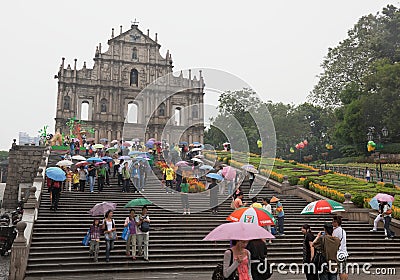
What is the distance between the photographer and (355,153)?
132ft

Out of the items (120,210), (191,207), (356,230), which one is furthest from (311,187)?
(120,210)

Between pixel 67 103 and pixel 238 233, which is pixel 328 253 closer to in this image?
pixel 238 233

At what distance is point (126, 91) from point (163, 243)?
37128 mm

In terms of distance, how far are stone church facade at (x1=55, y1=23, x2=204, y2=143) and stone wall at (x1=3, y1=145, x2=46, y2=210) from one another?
15.2 meters

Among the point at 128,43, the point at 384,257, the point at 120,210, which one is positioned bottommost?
the point at 384,257

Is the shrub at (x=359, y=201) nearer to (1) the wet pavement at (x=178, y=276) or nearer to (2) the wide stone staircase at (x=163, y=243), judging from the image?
(2) the wide stone staircase at (x=163, y=243)

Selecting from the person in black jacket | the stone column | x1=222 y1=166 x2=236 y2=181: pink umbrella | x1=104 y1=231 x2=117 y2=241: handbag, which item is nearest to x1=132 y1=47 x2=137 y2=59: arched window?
x1=222 y1=166 x2=236 y2=181: pink umbrella

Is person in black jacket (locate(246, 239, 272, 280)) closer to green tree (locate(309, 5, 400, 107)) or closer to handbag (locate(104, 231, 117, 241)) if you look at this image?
handbag (locate(104, 231, 117, 241))

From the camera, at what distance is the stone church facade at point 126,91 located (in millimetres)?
44000

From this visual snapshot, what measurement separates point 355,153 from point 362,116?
303 inches

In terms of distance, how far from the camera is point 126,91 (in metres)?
46.3

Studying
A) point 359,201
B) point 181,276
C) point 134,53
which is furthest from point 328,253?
point 134,53

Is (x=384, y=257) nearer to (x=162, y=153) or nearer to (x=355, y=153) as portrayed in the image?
(x=162, y=153)

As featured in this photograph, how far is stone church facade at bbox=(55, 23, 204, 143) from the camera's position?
144 feet
